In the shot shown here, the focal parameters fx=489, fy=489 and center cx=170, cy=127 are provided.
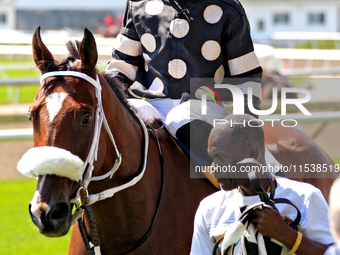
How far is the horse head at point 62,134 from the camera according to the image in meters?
1.86

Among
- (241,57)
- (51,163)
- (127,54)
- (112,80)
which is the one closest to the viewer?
(51,163)

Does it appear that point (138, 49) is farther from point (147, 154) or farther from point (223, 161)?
point (223, 161)

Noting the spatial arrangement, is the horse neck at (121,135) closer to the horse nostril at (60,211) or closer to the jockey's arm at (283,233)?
the horse nostril at (60,211)

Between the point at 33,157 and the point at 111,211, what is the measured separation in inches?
23.4

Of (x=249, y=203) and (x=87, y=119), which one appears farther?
(x=87, y=119)

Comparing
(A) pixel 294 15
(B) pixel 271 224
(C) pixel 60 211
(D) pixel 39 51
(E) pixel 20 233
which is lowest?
(A) pixel 294 15

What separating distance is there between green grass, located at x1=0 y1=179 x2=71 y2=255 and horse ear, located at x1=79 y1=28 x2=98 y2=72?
1.93 meters

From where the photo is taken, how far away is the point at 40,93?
81.0 inches

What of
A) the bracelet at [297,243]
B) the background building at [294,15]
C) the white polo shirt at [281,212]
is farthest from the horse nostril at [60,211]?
the background building at [294,15]

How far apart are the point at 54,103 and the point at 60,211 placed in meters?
0.43

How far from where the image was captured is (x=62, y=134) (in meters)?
1.94

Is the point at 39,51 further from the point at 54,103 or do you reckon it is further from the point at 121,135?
the point at 121,135

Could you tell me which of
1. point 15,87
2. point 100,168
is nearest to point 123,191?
point 100,168

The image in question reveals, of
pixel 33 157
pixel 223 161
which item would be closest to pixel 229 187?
pixel 223 161
